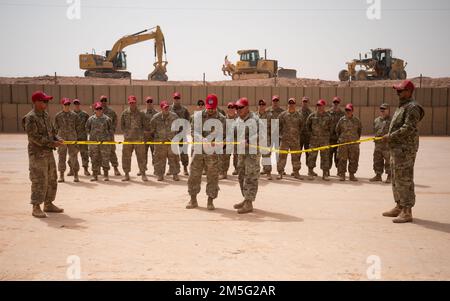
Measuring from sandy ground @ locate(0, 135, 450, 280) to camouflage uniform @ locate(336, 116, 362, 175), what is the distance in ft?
3.27

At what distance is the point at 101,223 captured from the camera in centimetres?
597

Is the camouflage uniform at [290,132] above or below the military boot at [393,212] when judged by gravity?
above

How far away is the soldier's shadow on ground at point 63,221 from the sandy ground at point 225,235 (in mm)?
16

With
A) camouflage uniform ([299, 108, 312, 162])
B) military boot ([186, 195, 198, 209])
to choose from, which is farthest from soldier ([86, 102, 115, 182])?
camouflage uniform ([299, 108, 312, 162])

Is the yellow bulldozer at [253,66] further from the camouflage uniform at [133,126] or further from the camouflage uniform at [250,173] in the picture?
the camouflage uniform at [250,173]

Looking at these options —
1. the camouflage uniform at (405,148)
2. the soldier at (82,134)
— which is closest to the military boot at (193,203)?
the camouflage uniform at (405,148)

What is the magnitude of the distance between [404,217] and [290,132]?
4471 mm

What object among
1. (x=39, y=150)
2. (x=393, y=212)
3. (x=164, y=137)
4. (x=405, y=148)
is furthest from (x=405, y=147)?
(x=164, y=137)

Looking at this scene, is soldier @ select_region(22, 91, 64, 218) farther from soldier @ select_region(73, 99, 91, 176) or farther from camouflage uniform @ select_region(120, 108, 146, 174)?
soldier @ select_region(73, 99, 91, 176)

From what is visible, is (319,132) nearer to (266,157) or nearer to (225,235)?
(266,157)

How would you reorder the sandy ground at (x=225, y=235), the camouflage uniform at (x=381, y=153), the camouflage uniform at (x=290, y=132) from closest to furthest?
the sandy ground at (x=225, y=235) → the camouflage uniform at (x=381, y=153) → the camouflage uniform at (x=290, y=132)

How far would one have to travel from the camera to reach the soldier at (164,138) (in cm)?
980

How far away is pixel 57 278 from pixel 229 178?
643cm
